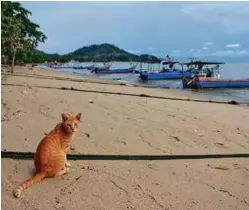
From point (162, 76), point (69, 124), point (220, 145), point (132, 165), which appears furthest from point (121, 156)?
point (162, 76)

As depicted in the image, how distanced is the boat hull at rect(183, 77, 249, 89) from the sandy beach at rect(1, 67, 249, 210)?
2198 cm

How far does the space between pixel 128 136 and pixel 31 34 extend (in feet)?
138

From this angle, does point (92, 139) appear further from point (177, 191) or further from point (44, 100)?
point (44, 100)

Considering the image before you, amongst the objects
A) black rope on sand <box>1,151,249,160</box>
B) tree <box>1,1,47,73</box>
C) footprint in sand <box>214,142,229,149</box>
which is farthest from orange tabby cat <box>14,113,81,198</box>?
tree <box>1,1,47,73</box>

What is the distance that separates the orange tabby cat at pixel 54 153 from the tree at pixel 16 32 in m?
Answer: 18.4

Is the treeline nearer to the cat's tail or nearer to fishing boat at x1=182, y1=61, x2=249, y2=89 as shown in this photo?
fishing boat at x1=182, y1=61, x2=249, y2=89

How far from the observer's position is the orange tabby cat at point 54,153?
182 inches

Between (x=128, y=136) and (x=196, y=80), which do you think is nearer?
(x=128, y=136)

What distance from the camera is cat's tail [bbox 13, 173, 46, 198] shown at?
165 inches

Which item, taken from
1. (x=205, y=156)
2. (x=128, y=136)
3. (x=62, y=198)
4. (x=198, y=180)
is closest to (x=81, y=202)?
(x=62, y=198)

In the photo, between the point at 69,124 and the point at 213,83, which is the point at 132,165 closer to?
the point at 69,124

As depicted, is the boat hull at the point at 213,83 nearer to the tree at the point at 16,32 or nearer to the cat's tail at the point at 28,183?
the tree at the point at 16,32

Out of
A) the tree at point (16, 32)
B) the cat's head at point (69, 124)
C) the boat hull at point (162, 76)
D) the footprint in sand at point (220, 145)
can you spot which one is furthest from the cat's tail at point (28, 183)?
the boat hull at point (162, 76)

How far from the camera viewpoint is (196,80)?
3122 cm
